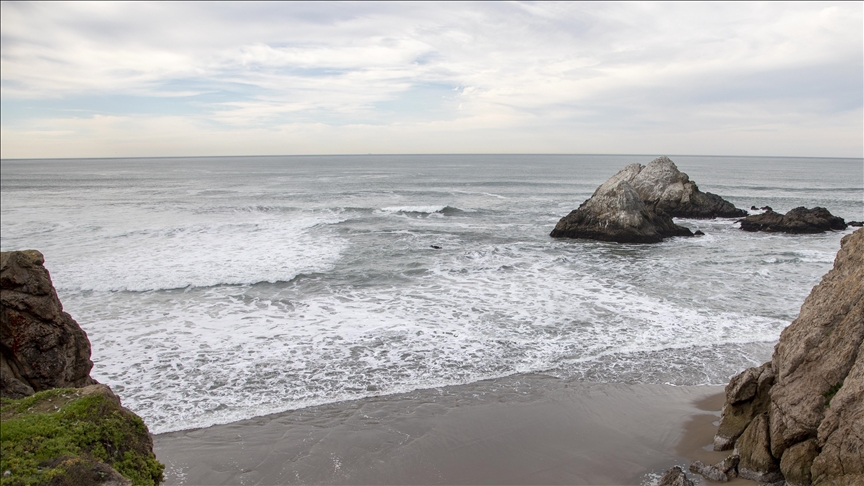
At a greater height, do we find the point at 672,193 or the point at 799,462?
the point at 672,193

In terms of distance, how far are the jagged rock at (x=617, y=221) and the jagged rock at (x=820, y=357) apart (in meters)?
20.4

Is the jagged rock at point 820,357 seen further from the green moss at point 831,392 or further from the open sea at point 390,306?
the open sea at point 390,306

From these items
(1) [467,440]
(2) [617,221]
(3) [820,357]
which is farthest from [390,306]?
(2) [617,221]

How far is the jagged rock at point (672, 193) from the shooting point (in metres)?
37.7

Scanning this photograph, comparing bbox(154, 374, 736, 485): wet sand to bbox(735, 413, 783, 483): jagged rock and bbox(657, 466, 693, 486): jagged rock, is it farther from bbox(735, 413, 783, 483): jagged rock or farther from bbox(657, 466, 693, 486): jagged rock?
bbox(735, 413, 783, 483): jagged rock

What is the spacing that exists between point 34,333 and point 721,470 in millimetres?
9277

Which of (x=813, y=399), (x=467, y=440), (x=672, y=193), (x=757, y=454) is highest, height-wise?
(x=672, y=193)

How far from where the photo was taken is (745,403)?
830 centimetres

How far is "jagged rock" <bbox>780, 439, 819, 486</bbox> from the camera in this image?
258 inches

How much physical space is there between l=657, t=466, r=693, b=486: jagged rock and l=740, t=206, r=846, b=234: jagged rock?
29.7 metres

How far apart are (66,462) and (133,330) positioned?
10.4 meters

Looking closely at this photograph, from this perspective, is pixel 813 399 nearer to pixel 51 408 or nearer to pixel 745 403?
pixel 745 403

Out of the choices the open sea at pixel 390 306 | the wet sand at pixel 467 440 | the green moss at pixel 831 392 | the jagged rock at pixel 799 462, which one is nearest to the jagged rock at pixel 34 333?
the wet sand at pixel 467 440

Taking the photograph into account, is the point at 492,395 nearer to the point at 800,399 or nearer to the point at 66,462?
the point at 800,399
